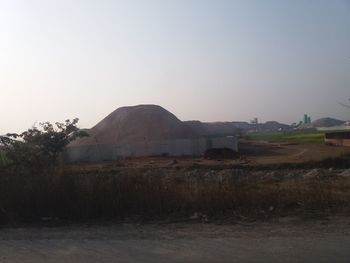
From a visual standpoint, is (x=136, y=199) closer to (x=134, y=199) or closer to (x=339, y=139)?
(x=134, y=199)

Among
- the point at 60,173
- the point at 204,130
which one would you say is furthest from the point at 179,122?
the point at 60,173

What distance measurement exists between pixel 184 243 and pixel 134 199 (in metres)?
3.28

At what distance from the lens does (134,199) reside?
11.3 m

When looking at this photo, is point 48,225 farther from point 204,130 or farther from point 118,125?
point 204,130

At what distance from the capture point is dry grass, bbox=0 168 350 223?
1095cm

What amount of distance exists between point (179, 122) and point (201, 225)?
84.5 meters

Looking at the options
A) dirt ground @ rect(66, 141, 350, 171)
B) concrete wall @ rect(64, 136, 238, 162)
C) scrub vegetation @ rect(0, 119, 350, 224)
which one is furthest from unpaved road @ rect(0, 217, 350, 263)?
concrete wall @ rect(64, 136, 238, 162)

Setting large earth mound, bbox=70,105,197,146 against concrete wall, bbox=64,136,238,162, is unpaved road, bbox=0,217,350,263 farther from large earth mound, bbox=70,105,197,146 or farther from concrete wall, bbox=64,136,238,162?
large earth mound, bbox=70,105,197,146

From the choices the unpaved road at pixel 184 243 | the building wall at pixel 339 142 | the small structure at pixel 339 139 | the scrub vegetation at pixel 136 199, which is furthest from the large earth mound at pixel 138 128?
the unpaved road at pixel 184 243

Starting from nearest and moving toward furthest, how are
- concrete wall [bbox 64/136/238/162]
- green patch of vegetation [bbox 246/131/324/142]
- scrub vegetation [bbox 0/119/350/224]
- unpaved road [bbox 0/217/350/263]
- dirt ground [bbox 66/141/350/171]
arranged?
unpaved road [bbox 0/217/350/263] → scrub vegetation [bbox 0/119/350/224] → dirt ground [bbox 66/141/350/171] → concrete wall [bbox 64/136/238/162] → green patch of vegetation [bbox 246/131/324/142]

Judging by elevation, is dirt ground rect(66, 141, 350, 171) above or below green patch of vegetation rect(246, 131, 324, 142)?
below

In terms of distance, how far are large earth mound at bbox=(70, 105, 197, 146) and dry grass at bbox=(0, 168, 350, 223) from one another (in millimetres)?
72378

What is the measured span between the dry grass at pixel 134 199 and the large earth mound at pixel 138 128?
7238cm

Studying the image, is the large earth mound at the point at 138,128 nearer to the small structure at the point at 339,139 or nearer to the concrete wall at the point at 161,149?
the concrete wall at the point at 161,149
